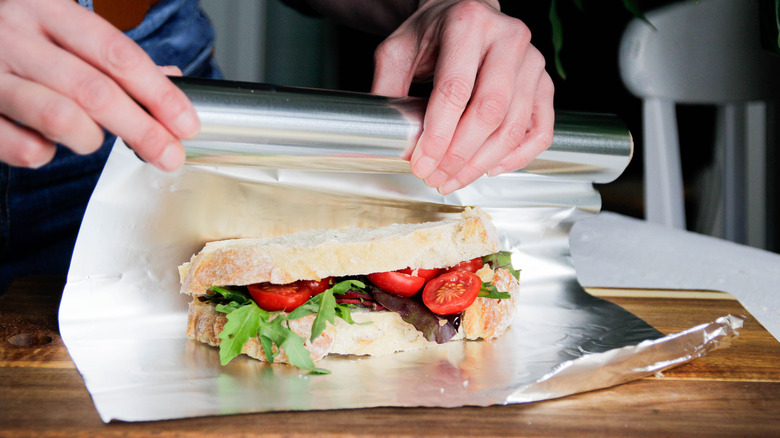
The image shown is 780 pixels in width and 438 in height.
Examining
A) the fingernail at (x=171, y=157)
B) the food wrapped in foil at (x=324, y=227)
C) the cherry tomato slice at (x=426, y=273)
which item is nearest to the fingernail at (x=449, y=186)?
the food wrapped in foil at (x=324, y=227)

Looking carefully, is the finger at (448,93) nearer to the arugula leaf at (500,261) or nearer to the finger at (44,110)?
the arugula leaf at (500,261)

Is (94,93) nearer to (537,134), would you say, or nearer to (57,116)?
(57,116)

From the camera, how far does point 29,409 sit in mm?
1214

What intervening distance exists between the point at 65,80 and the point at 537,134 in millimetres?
1038

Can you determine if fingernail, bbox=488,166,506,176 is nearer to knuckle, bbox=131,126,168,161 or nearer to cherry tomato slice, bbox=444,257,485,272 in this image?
cherry tomato slice, bbox=444,257,485,272

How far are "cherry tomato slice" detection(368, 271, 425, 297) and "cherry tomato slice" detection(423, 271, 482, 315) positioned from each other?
33 millimetres

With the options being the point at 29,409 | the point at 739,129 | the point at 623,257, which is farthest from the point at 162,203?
the point at 739,129

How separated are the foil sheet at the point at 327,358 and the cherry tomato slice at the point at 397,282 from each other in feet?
0.55

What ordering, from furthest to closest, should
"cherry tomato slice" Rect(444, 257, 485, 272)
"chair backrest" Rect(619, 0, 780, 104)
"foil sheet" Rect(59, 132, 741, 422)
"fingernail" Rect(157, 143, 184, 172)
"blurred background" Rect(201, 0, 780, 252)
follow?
"blurred background" Rect(201, 0, 780, 252)
"chair backrest" Rect(619, 0, 780, 104)
"cherry tomato slice" Rect(444, 257, 485, 272)
"foil sheet" Rect(59, 132, 741, 422)
"fingernail" Rect(157, 143, 184, 172)

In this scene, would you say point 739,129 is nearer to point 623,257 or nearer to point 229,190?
point 623,257

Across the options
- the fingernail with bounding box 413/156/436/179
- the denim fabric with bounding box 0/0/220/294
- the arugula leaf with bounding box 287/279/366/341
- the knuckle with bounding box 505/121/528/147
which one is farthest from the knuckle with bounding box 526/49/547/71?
the denim fabric with bounding box 0/0/220/294

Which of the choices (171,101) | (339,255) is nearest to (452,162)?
(339,255)

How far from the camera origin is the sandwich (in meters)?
1.51

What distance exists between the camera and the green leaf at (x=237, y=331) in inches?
56.8
